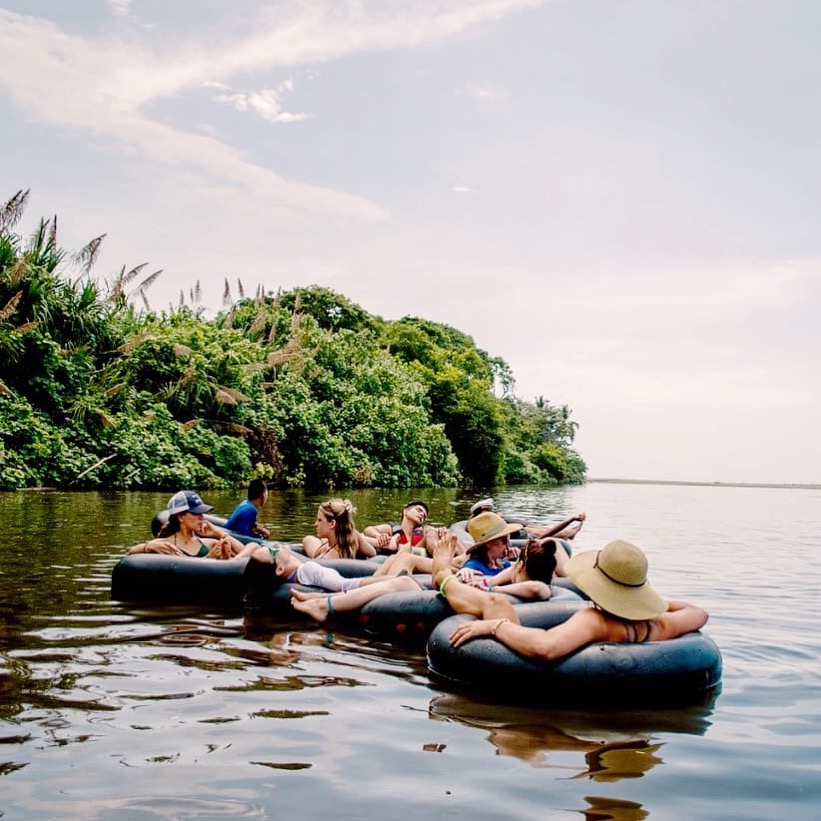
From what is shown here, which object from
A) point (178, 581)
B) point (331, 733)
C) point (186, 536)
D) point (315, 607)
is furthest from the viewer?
point (186, 536)

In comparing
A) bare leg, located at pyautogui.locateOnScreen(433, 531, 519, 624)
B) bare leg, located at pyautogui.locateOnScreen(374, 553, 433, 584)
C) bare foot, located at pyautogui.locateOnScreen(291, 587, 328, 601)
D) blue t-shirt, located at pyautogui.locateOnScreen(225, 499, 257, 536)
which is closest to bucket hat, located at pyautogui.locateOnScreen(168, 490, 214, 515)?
bare foot, located at pyautogui.locateOnScreen(291, 587, 328, 601)

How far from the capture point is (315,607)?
6770 millimetres

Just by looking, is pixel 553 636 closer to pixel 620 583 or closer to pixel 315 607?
pixel 620 583

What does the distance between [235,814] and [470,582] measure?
11.7 ft

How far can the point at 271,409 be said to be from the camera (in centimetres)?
2911

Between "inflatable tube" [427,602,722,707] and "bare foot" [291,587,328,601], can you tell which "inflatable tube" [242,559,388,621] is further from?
"inflatable tube" [427,602,722,707]

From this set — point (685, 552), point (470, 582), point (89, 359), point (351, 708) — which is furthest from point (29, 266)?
point (351, 708)

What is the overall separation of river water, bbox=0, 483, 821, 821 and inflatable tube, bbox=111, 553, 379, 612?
271mm

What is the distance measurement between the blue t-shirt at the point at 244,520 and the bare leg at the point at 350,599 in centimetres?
288

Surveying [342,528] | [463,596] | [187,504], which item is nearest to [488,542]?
[463,596]

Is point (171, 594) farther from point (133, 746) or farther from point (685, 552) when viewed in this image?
point (685, 552)

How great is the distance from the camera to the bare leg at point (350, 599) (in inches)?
260

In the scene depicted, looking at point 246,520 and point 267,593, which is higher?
point 246,520

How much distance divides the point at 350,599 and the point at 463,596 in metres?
1.15
